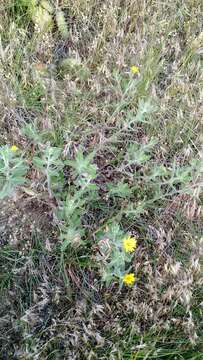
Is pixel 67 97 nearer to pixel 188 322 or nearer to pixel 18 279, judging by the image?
pixel 18 279

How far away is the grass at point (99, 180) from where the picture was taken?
1.83 meters

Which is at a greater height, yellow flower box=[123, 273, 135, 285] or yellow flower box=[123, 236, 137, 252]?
yellow flower box=[123, 236, 137, 252]

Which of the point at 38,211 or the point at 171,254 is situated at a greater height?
the point at 38,211

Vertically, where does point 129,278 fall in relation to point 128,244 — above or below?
below

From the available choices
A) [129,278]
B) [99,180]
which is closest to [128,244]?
[129,278]

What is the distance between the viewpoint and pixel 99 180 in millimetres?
2211

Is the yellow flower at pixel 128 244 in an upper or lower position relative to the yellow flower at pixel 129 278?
upper

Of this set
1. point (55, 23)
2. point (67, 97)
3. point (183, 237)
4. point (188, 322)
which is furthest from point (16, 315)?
point (55, 23)

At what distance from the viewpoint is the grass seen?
1.83 meters

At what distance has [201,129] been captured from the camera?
2.38 m

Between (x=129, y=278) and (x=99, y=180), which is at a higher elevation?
(x=99, y=180)

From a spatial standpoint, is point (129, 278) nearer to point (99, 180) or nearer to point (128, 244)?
point (128, 244)

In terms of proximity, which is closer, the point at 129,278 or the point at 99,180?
the point at 129,278

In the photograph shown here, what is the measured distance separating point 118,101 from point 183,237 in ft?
2.67
